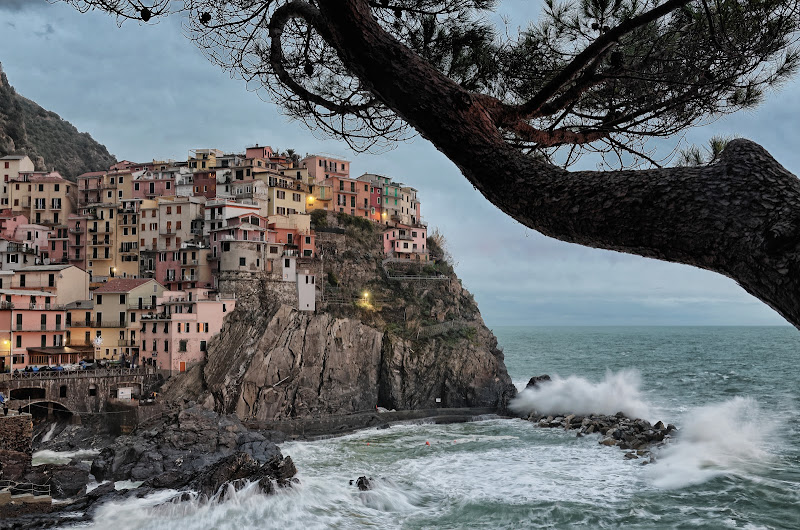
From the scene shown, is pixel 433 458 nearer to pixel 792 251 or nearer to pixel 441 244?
pixel 792 251

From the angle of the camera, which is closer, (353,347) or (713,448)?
(713,448)

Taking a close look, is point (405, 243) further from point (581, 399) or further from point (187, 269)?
point (581, 399)

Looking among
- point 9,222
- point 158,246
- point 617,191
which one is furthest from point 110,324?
point 617,191

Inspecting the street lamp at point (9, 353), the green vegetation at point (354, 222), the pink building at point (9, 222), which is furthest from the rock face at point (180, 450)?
the pink building at point (9, 222)

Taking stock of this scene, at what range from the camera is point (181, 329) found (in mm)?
38969

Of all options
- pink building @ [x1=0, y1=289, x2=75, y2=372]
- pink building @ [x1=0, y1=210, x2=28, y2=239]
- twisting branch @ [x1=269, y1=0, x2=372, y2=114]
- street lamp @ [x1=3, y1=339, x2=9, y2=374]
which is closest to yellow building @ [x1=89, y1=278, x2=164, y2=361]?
pink building @ [x1=0, y1=289, x2=75, y2=372]

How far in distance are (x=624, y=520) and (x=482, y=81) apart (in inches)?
744

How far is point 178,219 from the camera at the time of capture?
47.8 m

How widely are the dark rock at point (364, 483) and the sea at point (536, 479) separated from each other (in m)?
0.28

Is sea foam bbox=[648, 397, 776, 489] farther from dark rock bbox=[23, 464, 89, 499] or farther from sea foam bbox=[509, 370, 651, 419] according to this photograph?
dark rock bbox=[23, 464, 89, 499]

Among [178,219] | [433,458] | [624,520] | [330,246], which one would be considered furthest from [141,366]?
[624,520]

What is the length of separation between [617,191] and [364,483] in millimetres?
22637

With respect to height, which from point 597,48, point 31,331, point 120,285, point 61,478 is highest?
point 120,285

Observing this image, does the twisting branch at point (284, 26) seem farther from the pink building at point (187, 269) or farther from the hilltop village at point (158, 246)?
the pink building at point (187, 269)
